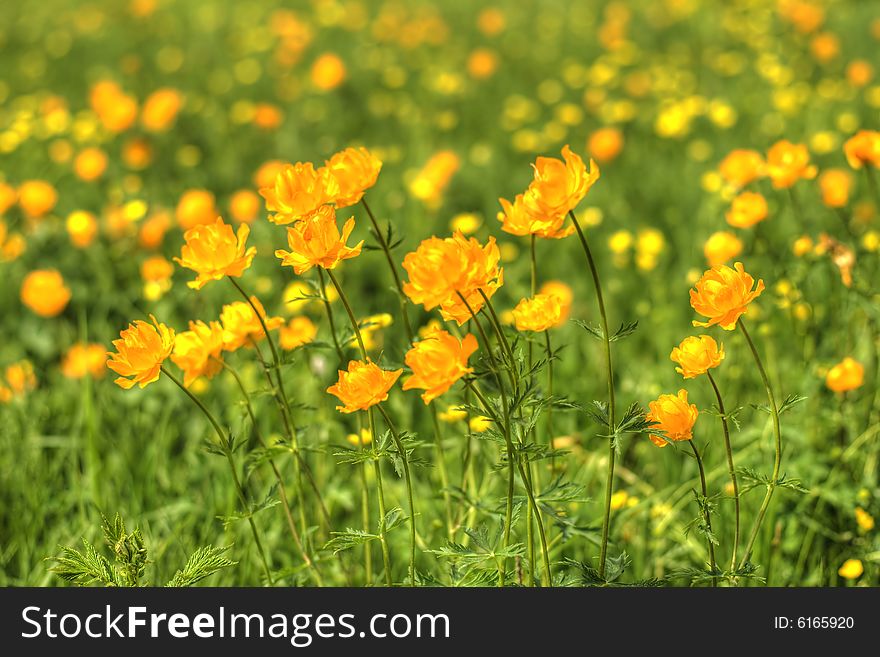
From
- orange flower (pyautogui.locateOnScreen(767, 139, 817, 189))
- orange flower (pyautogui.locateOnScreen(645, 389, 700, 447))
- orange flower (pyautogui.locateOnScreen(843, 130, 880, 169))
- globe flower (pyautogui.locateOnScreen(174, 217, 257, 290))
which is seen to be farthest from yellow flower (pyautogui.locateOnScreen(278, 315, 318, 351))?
orange flower (pyautogui.locateOnScreen(843, 130, 880, 169))

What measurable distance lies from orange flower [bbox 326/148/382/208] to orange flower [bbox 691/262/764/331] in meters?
0.50

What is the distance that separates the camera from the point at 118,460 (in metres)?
2.23

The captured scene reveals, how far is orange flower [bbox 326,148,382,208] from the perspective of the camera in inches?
53.3

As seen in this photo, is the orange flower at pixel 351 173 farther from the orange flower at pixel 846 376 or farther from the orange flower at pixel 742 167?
the orange flower at pixel 742 167

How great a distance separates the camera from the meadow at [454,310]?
1347 millimetres

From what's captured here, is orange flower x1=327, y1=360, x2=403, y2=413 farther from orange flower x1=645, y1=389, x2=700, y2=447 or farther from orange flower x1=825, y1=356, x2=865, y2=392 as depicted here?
orange flower x1=825, y1=356, x2=865, y2=392

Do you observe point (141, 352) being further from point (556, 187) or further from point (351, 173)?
point (556, 187)

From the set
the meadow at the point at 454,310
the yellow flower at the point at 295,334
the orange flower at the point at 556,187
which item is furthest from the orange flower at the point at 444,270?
the yellow flower at the point at 295,334

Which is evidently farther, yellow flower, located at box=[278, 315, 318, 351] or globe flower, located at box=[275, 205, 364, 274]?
yellow flower, located at box=[278, 315, 318, 351]

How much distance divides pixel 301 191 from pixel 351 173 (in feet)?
0.35

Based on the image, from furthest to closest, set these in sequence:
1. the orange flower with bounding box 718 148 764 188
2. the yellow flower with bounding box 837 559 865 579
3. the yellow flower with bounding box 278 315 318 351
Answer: the orange flower with bounding box 718 148 764 188 < the yellow flower with bounding box 278 315 318 351 < the yellow flower with bounding box 837 559 865 579

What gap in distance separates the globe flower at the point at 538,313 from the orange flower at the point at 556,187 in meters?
0.18
